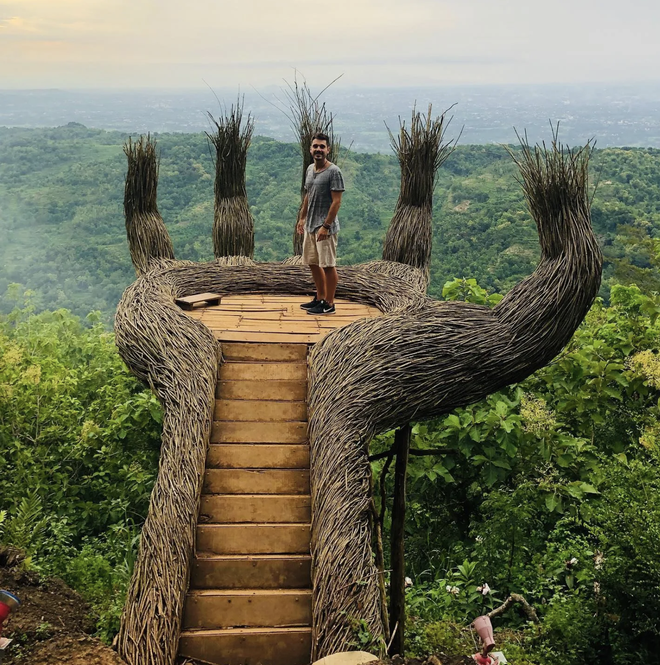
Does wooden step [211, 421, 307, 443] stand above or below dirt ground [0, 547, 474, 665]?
above

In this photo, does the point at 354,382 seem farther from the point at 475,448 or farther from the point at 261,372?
the point at 475,448

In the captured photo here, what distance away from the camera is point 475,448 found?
25.0ft

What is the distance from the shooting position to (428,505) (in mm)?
8211

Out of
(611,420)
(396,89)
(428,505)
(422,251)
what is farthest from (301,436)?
(396,89)

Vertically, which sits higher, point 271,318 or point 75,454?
point 271,318

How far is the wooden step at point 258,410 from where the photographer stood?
4734mm

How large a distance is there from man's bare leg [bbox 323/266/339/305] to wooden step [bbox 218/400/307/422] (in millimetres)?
1417

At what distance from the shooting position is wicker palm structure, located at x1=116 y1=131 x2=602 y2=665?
3.63 metres

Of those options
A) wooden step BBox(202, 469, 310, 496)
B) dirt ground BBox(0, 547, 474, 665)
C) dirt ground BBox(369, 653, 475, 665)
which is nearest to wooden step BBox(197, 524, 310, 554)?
wooden step BBox(202, 469, 310, 496)

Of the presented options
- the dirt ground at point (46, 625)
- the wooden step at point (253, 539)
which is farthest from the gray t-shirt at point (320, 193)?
the dirt ground at point (46, 625)

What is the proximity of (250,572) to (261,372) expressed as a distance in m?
1.35

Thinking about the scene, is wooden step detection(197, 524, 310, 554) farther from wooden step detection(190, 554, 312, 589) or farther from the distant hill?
the distant hill

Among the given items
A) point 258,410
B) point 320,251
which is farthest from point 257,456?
point 320,251

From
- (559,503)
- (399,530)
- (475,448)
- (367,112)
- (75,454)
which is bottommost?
(75,454)
